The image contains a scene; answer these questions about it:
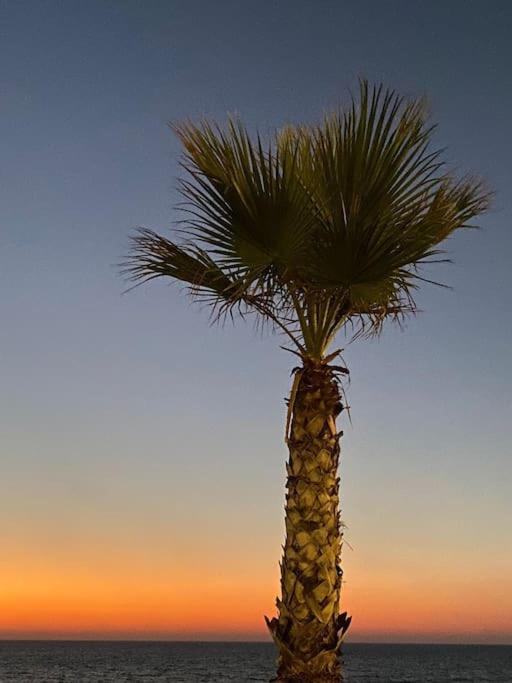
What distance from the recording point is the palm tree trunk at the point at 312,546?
7.80 meters

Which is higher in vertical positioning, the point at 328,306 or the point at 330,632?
the point at 328,306

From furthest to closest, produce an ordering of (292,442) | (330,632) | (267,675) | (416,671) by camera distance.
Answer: (416,671) → (267,675) → (292,442) → (330,632)

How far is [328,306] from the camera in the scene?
8.71m

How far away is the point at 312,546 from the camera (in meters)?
7.91

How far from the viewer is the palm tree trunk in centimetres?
780

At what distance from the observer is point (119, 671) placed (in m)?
96.3

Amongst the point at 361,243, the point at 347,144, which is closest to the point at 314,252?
the point at 361,243

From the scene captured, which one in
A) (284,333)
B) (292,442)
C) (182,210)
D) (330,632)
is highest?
(182,210)

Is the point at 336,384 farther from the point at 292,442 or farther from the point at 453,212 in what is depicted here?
the point at 453,212

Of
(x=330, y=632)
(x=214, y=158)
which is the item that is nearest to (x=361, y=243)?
(x=214, y=158)

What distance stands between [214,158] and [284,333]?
1.77 m

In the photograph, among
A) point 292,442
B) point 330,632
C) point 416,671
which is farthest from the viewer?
point 416,671

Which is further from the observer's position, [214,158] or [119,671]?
[119,671]

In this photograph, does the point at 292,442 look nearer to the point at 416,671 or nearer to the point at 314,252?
the point at 314,252
